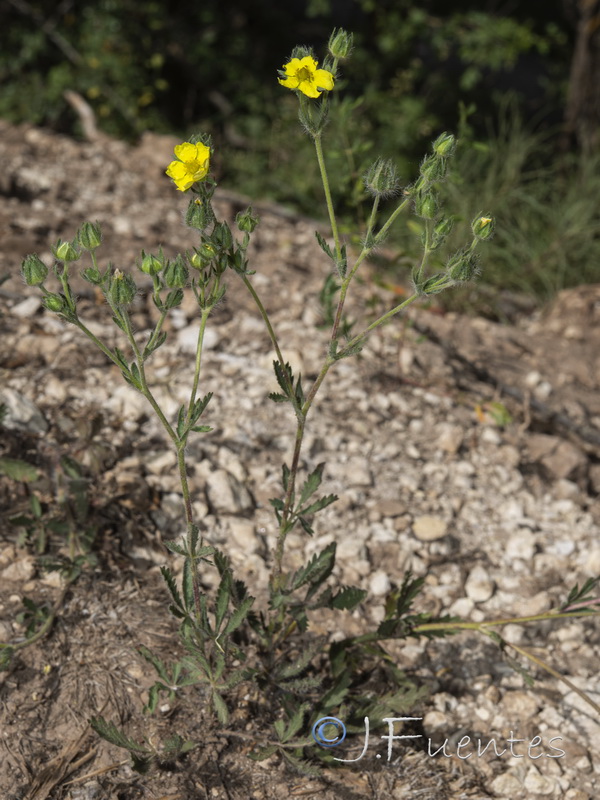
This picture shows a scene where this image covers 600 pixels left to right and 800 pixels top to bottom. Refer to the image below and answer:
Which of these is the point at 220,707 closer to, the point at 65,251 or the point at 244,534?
the point at 244,534

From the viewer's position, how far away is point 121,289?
5.33 feet

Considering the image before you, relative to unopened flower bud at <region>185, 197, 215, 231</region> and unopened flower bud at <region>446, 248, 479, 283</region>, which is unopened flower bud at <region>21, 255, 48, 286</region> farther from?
unopened flower bud at <region>446, 248, 479, 283</region>

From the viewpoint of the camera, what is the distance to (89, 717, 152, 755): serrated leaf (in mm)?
1880

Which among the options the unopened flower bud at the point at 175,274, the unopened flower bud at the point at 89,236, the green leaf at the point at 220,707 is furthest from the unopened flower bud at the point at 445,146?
the green leaf at the point at 220,707

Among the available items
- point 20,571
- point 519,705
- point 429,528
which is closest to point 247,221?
point 20,571

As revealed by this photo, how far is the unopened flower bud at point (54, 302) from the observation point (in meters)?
1.60

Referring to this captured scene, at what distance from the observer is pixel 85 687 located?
209 cm

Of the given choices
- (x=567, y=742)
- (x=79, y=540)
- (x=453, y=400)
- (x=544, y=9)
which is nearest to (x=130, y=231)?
(x=453, y=400)

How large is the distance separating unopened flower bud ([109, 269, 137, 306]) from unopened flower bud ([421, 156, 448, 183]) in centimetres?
59

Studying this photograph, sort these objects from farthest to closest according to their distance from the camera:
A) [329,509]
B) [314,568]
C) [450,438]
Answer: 1. [450,438]
2. [329,509]
3. [314,568]

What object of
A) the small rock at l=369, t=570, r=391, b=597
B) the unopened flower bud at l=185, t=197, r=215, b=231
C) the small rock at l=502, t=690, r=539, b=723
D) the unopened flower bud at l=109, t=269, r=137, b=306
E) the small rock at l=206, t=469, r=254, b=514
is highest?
the unopened flower bud at l=185, t=197, r=215, b=231

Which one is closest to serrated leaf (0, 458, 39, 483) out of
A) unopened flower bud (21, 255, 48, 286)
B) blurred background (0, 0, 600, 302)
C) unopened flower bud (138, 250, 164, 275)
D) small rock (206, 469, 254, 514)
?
small rock (206, 469, 254, 514)

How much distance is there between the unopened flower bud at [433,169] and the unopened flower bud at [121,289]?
1.95 ft

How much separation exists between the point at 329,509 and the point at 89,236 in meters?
1.32
